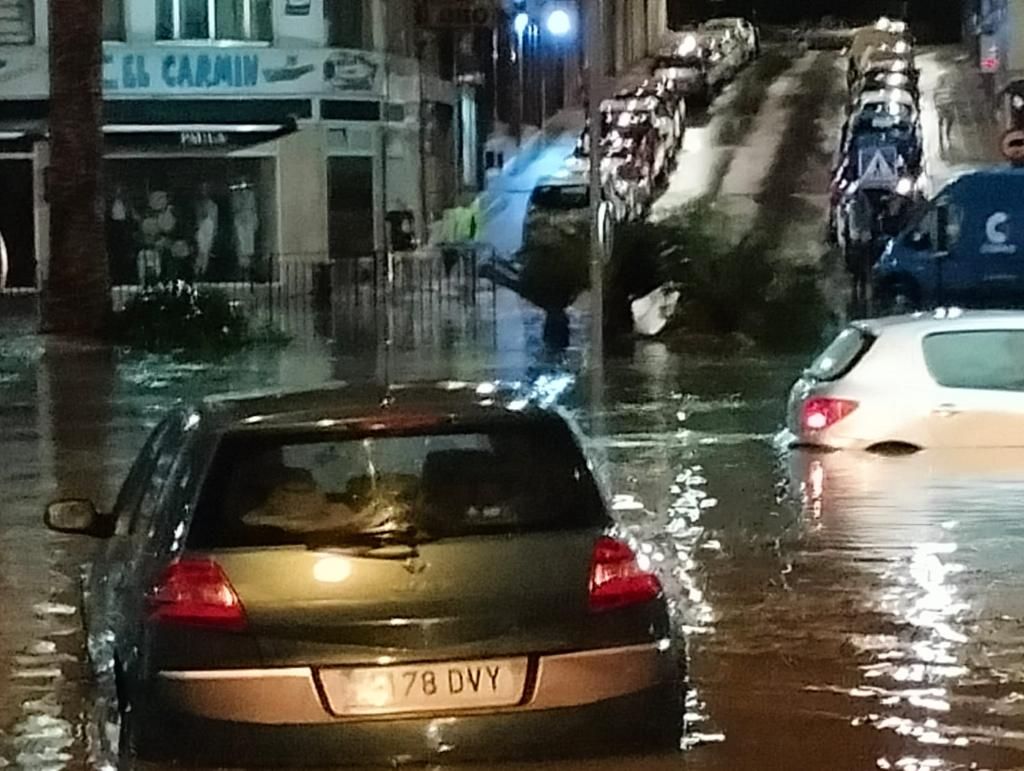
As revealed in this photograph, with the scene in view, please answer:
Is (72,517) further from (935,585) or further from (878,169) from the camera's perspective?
(878,169)

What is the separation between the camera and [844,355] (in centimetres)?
1652

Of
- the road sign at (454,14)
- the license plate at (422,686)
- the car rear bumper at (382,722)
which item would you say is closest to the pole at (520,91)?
the road sign at (454,14)

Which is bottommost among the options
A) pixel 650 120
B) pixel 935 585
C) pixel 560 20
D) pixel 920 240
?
pixel 920 240

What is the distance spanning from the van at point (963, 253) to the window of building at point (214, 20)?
583 inches

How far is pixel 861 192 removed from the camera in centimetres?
3969

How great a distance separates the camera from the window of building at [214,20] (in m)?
43.2

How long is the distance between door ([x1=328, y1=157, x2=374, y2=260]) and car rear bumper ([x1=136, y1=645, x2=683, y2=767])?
120 feet

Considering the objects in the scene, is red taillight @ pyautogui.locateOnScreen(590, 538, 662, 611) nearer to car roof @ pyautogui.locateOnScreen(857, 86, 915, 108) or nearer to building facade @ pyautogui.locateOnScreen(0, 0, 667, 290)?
building facade @ pyautogui.locateOnScreen(0, 0, 667, 290)

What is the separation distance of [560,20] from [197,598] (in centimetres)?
4013

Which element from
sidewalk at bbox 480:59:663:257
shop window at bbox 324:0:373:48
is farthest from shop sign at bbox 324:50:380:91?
sidewalk at bbox 480:59:663:257

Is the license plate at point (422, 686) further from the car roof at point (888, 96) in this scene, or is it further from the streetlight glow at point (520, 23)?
the streetlight glow at point (520, 23)

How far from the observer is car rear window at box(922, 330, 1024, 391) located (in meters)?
16.0

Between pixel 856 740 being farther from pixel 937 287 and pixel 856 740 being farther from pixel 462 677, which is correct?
pixel 937 287

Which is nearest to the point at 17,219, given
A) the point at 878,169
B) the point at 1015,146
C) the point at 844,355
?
the point at 878,169
